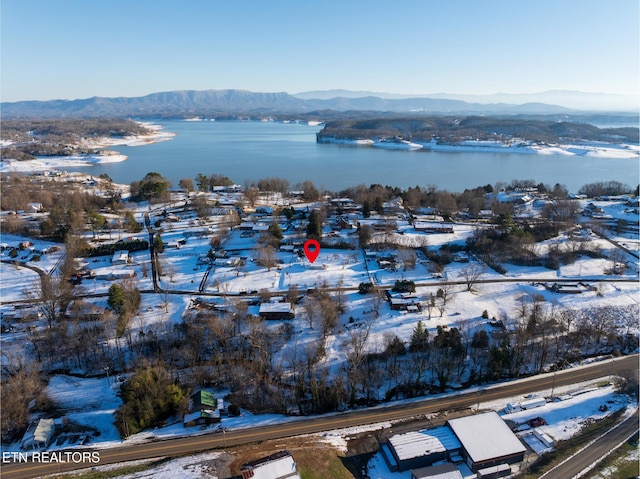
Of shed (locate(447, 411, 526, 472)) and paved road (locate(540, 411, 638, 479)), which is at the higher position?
shed (locate(447, 411, 526, 472))

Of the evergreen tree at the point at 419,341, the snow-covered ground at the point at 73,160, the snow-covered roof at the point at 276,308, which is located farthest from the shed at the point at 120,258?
the snow-covered ground at the point at 73,160

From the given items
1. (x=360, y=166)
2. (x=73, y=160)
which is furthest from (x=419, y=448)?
(x=73, y=160)

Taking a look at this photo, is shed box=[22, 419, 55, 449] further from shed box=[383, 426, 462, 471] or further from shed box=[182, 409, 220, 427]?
shed box=[383, 426, 462, 471]

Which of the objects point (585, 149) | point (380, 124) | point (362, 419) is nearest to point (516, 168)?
point (585, 149)

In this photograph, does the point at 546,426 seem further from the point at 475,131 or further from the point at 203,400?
the point at 475,131

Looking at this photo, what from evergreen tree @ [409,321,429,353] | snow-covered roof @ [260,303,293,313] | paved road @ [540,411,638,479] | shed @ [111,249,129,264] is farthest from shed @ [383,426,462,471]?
shed @ [111,249,129,264]

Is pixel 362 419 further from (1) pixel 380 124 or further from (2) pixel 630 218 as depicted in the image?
(1) pixel 380 124
